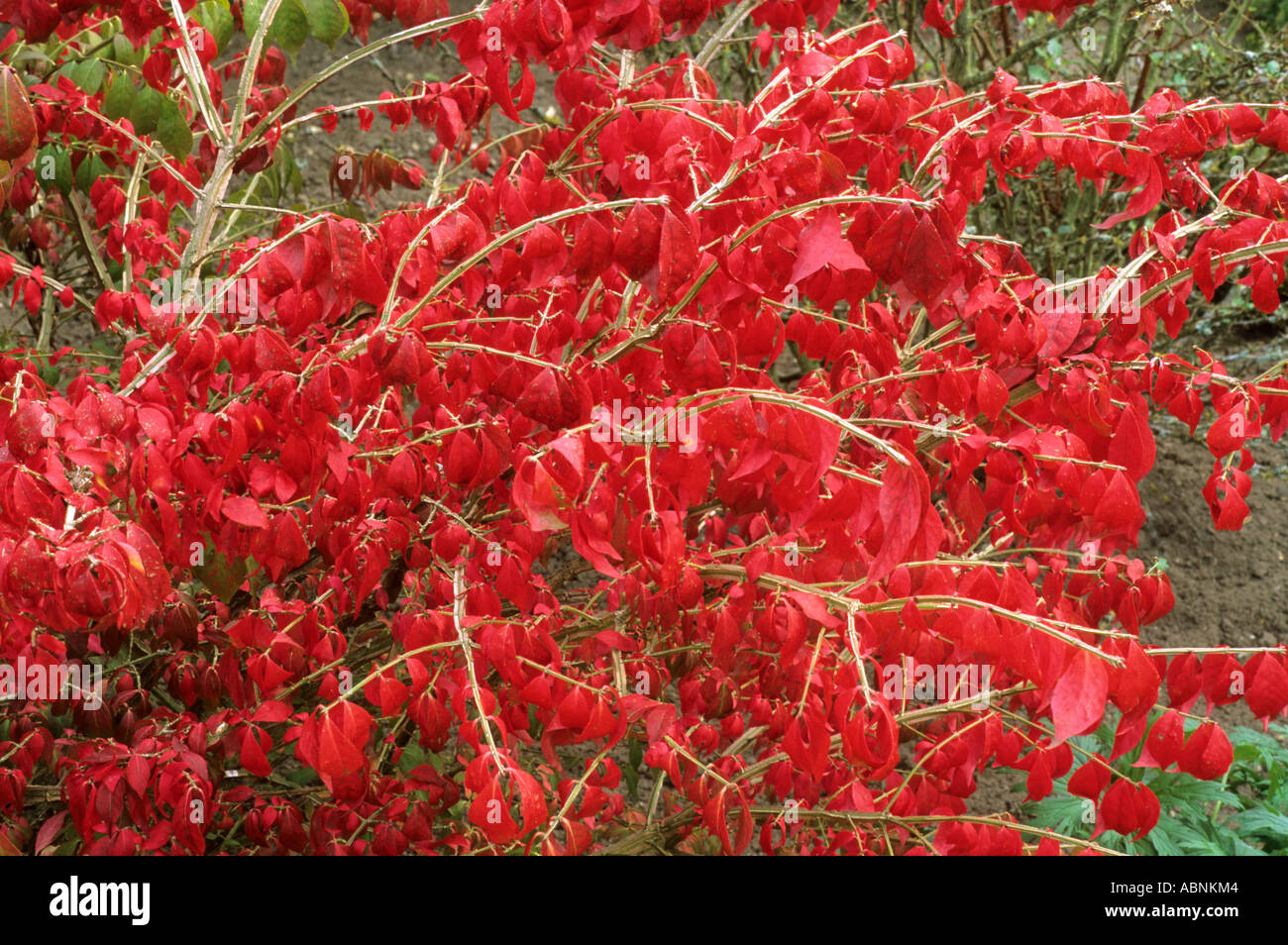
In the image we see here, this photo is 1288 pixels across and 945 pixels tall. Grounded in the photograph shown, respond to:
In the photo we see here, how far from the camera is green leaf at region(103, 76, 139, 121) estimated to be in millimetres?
2330

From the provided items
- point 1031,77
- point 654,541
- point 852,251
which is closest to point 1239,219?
point 852,251

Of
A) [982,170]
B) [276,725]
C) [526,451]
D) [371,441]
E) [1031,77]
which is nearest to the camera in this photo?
[526,451]

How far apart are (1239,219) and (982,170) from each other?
1.70 ft

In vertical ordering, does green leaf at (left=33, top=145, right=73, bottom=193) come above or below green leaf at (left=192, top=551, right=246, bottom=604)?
above

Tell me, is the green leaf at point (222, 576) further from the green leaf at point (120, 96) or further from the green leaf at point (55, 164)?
the green leaf at point (55, 164)

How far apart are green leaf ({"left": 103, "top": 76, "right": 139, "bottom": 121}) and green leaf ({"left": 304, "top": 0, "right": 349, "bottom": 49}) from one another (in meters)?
0.42

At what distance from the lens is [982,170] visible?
7.07 ft

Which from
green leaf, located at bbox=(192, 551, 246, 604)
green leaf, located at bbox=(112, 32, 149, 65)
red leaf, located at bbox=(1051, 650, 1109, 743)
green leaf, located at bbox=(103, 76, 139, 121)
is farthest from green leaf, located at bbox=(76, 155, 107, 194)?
red leaf, located at bbox=(1051, 650, 1109, 743)

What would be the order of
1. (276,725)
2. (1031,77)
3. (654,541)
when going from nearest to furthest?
1. (654,541)
2. (276,725)
3. (1031,77)

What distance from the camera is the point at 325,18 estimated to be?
2.25 m

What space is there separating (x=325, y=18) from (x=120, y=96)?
1.58ft

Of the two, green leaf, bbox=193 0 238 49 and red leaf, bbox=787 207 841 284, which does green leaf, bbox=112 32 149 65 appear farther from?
red leaf, bbox=787 207 841 284
